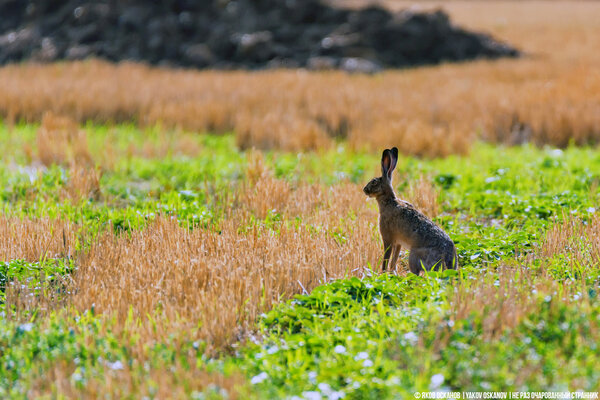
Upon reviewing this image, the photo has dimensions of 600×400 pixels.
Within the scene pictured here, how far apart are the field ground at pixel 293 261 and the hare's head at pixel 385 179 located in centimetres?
54

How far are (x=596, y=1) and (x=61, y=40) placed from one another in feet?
143

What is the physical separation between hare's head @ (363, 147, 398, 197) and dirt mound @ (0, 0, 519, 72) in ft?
66.3

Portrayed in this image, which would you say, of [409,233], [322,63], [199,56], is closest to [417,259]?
[409,233]

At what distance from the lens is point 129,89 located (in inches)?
682

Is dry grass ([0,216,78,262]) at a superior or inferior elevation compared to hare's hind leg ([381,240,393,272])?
superior

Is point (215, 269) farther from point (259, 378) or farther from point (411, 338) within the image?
point (411, 338)

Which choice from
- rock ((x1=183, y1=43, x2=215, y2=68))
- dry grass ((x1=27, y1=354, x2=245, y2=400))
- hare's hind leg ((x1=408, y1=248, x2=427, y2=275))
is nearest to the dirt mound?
rock ((x1=183, y1=43, x2=215, y2=68))

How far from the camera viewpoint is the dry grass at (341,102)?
1236 cm

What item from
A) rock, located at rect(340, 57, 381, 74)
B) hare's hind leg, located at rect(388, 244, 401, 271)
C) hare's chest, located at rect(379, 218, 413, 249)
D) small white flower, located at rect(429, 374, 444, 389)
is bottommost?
rock, located at rect(340, 57, 381, 74)

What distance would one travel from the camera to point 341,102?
1552 cm

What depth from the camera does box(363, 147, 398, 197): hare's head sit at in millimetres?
5556

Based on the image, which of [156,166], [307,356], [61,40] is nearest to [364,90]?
[156,166]

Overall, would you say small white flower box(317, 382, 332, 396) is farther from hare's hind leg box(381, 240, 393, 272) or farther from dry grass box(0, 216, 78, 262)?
dry grass box(0, 216, 78, 262)

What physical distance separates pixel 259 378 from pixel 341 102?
12223 mm
